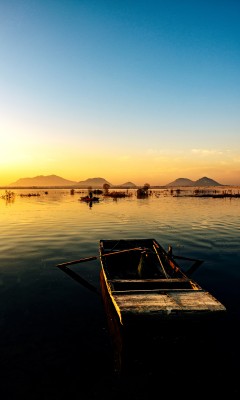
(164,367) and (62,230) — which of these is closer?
(164,367)

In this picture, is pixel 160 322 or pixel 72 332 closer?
pixel 160 322

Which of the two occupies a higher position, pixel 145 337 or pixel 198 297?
pixel 198 297

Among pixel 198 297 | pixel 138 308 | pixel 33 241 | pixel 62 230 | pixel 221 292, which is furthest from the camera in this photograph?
pixel 62 230

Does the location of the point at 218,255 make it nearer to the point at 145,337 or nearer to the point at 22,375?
the point at 145,337

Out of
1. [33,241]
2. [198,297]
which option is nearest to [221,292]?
[198,297]

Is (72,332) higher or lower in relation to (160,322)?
lower

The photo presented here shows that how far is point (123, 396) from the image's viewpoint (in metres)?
6.87

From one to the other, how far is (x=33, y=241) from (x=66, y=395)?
19281 mm

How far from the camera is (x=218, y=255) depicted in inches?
817

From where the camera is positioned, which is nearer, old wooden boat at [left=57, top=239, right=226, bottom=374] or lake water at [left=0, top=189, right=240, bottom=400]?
lake water at [left=0, top=189, right=240, bottom=400]

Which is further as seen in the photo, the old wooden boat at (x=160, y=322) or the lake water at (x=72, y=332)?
the old wooden boat at (x=160, y=322)

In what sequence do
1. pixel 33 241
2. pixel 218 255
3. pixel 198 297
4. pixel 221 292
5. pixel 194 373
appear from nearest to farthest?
pixel 194 373
pixel 198 297
pixel 221 292
pixel 218 255
pixel 33 241

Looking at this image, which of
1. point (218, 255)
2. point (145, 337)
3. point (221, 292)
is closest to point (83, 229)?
point (218, 255)

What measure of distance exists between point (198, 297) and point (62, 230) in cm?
2334
